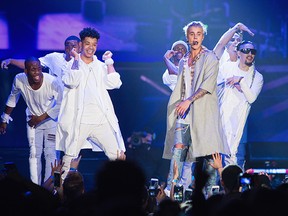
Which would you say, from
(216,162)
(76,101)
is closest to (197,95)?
(216,162)

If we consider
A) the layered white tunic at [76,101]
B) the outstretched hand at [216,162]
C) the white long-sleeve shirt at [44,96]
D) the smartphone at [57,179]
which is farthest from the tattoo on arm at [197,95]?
the white long-sleeve shirt at [44,96]

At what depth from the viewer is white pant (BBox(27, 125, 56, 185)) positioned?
977 centimetres

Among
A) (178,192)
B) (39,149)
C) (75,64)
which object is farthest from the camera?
(39,149)

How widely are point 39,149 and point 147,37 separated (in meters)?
3.52

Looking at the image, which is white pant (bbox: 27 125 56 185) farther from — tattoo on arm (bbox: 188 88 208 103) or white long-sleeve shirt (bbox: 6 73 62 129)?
tattoo on arm (bbox: 188 88 208 103)

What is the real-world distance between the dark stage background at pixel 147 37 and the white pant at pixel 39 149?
245cm

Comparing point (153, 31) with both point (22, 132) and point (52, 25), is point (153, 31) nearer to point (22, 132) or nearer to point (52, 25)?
point (52, 25)

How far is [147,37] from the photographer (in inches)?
497

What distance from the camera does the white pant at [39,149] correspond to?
9.77 meters

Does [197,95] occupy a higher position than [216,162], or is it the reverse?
[197,95]

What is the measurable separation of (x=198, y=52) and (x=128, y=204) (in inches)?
192

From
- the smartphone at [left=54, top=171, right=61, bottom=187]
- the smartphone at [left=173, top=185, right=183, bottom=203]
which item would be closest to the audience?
the smartphone at [left=54, top=171, right=61, bottom=187]

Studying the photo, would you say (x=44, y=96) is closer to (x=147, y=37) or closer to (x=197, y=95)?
(x=197, y=95)

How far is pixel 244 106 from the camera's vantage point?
10008mm
